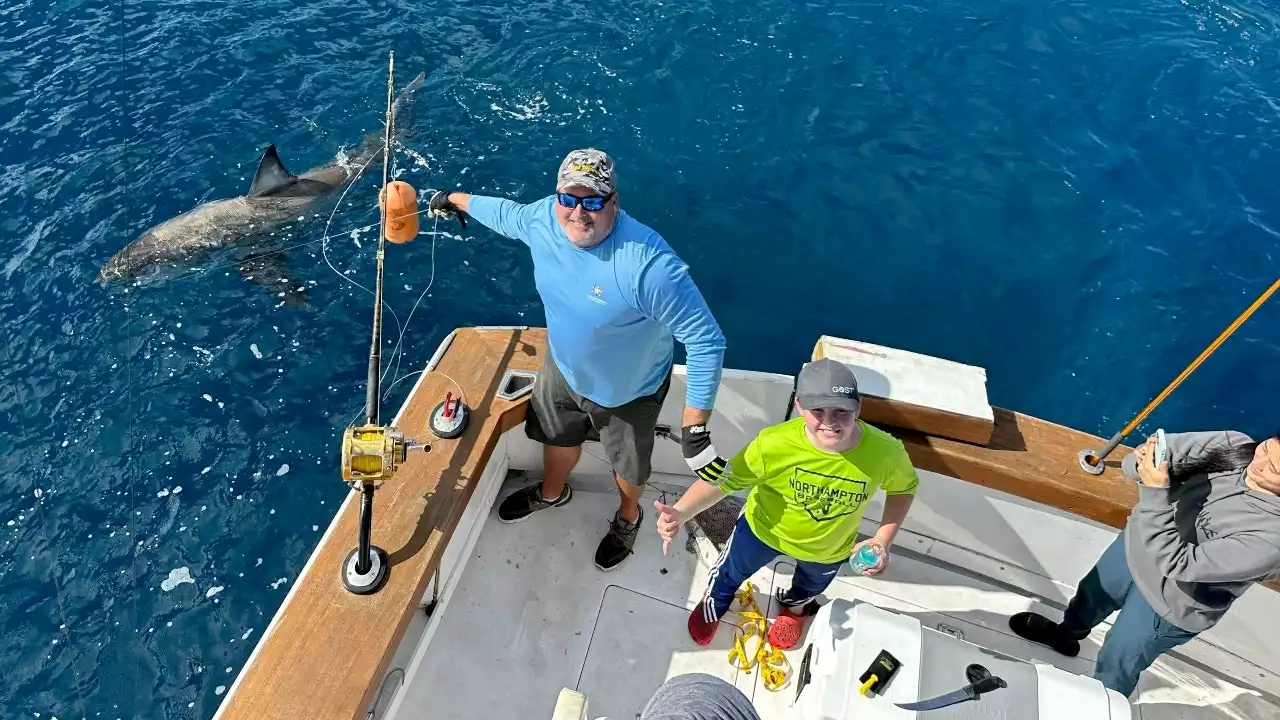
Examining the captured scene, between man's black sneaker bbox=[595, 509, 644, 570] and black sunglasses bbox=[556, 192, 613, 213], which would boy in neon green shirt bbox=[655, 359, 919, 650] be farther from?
black sunglasses bbox=[556, 192, 613, 213]

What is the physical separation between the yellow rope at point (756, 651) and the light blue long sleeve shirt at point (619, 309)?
4.61ft

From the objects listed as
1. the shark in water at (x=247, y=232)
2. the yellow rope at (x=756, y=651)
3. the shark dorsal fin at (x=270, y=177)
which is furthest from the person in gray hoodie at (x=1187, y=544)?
the shark dorsal fin at (x=270, y=177)

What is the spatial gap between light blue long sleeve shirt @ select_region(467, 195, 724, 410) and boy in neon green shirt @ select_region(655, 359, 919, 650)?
357mm

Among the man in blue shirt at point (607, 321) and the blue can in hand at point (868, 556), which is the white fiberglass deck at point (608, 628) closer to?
the man in blue shirt at point (607, 321)

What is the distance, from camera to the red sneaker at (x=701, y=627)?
4105mm

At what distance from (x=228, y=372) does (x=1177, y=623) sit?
6254 millimetres

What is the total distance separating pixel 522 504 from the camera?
464 cm

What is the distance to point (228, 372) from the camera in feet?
19.9

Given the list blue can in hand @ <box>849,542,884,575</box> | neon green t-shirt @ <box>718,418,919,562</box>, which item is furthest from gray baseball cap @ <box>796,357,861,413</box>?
blue can in hand @ <box>849,542,884,575</box>

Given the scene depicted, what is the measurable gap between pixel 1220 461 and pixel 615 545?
292cm

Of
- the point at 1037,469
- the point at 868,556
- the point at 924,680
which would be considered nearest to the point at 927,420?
the point at 1037,469

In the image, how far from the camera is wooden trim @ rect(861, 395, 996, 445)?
393cm

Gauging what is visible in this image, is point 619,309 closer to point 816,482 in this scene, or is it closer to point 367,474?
point 816,482

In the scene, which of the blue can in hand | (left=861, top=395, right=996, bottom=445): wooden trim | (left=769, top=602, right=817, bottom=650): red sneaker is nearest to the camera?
the blue can in hand
